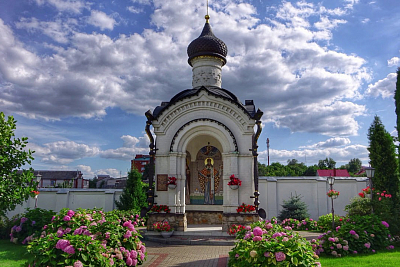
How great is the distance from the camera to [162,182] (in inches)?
535

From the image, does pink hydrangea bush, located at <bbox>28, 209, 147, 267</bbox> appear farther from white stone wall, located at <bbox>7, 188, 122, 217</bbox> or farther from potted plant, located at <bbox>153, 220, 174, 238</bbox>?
white stone wall, located at <bbox>7, 188, 122, 217</bbox>

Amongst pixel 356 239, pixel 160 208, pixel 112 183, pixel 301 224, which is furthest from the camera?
pixel 112 183

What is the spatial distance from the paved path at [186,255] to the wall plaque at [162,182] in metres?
2.60

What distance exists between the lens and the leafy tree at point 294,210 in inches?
626

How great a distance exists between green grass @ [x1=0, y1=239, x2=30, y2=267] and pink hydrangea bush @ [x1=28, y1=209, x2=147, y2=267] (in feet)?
2.86

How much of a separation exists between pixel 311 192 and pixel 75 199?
14067 mm

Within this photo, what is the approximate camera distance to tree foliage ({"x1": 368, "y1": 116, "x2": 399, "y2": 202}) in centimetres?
1207

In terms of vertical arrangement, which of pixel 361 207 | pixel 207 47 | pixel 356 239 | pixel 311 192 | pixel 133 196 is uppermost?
pixel 207 47

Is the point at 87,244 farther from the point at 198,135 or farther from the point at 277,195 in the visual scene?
the point at 277,195

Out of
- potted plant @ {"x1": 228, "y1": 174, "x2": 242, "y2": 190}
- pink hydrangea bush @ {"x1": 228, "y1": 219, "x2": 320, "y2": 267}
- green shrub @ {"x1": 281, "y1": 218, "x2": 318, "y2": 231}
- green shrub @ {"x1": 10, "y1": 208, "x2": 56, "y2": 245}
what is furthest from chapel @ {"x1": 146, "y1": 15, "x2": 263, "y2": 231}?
pink hydrangea bush @ {"x1": 228, "y1": 219, "x2": 320, "y2": 267}

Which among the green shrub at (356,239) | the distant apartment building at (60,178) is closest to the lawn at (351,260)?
the green shrub at (356,239)

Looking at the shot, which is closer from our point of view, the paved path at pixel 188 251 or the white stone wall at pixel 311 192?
the paved path at pixel 188 251

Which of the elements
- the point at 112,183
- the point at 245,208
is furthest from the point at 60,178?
the point at 245,208

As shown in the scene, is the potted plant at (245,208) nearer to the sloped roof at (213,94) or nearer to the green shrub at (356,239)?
the green shrub at (356,239)
